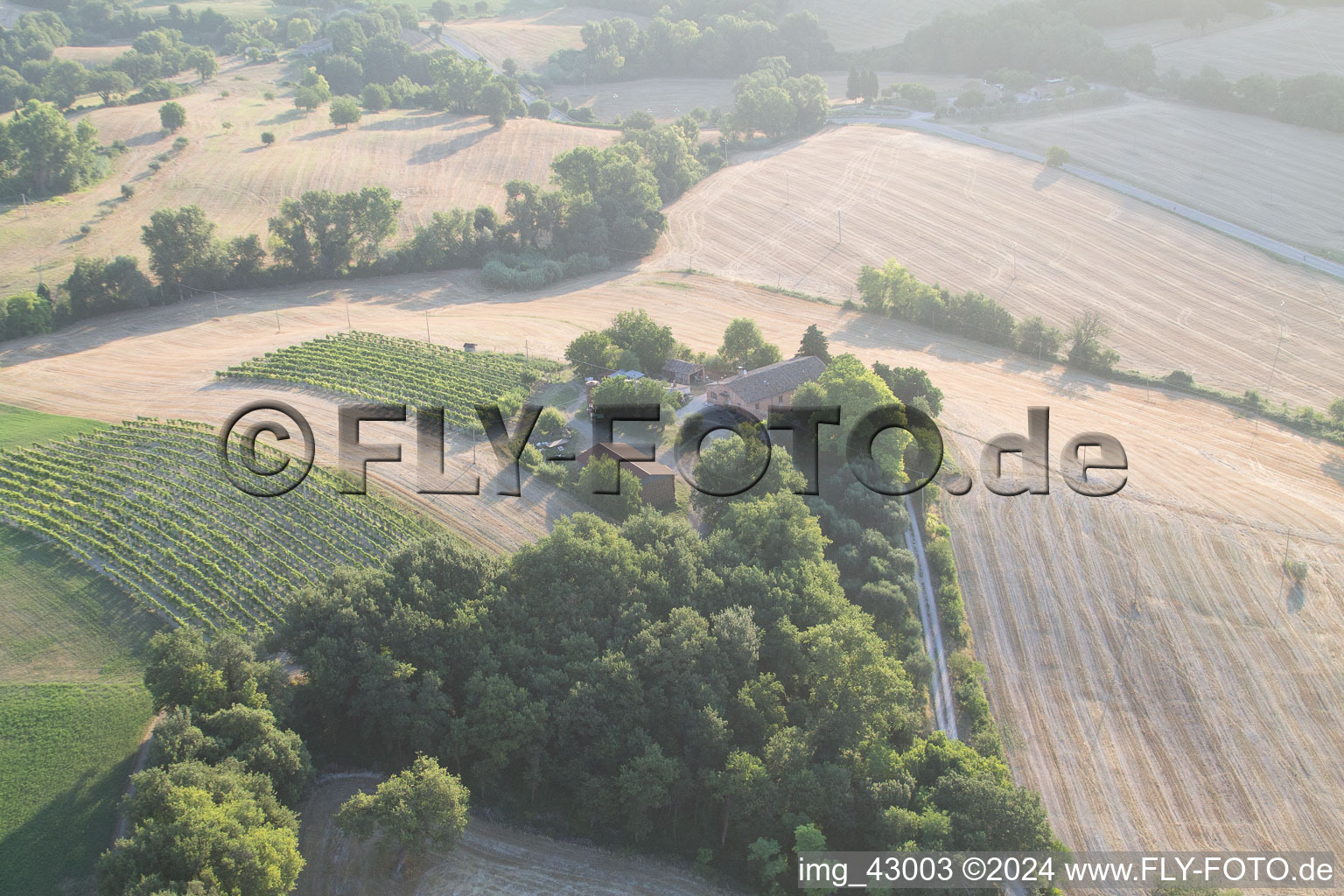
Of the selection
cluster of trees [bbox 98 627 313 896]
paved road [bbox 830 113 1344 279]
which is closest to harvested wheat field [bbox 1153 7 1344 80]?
paved road [bbox 830 113 1344 279]

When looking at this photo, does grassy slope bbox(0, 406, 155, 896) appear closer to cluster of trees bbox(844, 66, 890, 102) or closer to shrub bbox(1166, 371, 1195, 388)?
shrub bbox(1166, 371, 1195, 388)

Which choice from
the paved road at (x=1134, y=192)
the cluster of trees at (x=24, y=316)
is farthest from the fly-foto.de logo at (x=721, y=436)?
the paved road at (x=1134, y=192)

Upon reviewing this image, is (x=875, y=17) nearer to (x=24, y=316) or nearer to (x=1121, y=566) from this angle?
(x=24, y=316)

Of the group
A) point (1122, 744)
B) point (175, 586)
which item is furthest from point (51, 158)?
point (1122, 744)

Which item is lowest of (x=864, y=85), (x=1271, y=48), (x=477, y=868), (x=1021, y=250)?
(x=477, y=868)

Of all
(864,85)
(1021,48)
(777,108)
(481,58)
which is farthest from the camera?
(481,58)

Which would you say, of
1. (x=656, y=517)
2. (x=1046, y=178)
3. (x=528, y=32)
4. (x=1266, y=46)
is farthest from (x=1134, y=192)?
(x=528, y=32)

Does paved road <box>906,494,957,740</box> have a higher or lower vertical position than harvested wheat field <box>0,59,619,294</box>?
lower
